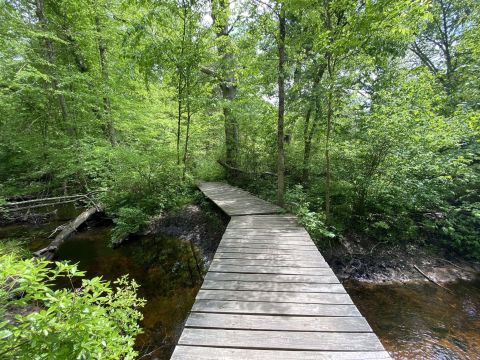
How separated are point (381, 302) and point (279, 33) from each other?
6.25 meters

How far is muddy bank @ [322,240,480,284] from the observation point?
542cm

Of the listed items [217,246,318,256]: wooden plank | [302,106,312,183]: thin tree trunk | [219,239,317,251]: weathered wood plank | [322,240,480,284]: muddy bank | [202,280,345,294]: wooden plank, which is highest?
[302,106,312,183]: thin tree trunk

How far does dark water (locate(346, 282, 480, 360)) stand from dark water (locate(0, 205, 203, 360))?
354cm

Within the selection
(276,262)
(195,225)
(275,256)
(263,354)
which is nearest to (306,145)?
(195,225)

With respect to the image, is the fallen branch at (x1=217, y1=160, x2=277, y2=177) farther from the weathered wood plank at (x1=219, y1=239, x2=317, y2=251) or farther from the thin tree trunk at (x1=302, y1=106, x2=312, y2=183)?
the weathered wood plank at (x1=219, y1=239, x2=317, y2=251)

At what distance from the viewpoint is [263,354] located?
1949mm

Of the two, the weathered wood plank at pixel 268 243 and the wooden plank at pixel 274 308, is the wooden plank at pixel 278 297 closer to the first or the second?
the wooden plank at pixel 274 308

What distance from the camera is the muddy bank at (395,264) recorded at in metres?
5.42

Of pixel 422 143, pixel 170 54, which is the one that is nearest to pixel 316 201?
pixel 422 143

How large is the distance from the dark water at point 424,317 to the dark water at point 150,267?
3.54 meters

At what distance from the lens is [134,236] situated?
7.55 meters

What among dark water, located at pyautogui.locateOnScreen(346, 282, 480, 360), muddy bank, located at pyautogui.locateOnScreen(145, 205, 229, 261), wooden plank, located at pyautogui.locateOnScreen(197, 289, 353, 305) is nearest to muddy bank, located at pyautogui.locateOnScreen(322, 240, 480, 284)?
dark water, located at pyautogui.locateOnScreen(346, 282, 480, 360)

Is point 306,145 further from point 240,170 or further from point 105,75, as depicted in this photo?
point 105,75

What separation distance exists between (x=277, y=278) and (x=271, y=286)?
21 centimetres
